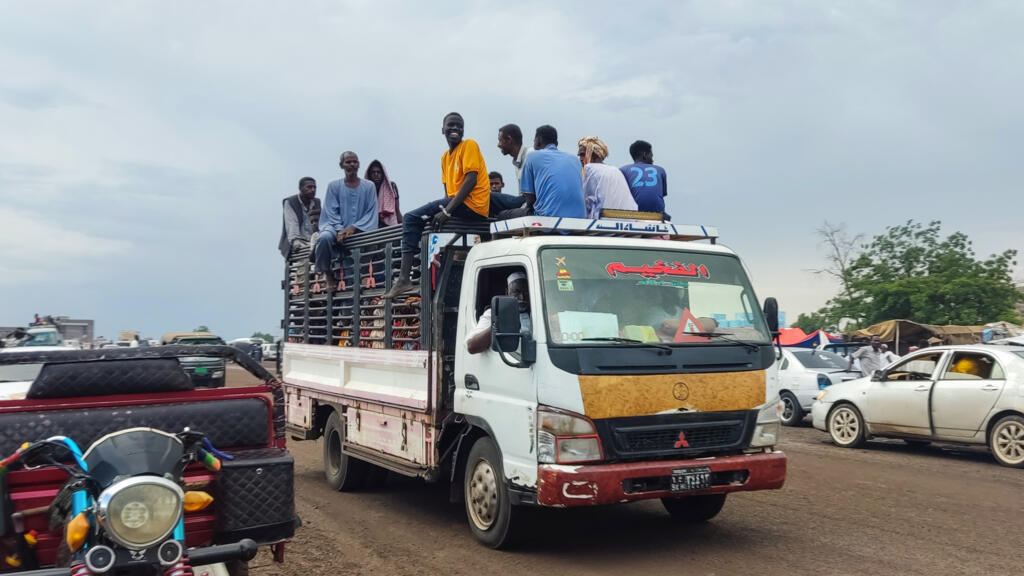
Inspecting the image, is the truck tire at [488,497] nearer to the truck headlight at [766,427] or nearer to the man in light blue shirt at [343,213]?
the truck headlight at [766,427]

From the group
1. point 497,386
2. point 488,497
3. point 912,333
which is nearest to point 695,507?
point 488,497

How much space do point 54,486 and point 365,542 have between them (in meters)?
3.47

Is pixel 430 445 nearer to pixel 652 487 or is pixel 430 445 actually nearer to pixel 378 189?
pixel 652 487

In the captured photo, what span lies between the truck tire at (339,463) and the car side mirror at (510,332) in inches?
145

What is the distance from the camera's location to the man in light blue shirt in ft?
31.1

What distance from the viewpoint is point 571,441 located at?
5.80 metres

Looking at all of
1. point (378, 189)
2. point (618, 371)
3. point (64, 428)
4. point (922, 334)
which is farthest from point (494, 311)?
point (922, 334)

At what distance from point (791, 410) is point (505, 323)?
40.9 feet

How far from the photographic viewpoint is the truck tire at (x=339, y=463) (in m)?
9.29

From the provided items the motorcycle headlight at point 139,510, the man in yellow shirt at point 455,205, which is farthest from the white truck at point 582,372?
the motorcycle headlight at point 139,510

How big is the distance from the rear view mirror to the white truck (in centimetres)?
1

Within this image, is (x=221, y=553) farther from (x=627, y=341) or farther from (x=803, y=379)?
(x=803, y=379)

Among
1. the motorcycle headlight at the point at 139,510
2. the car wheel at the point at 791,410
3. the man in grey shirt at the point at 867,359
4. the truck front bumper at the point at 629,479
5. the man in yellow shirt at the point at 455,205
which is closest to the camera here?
the motorcycle headlight at the point at 139,510

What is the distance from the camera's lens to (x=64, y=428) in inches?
155
